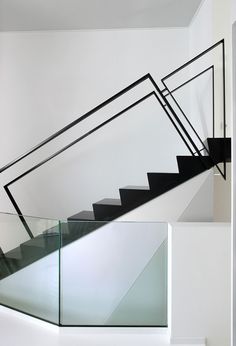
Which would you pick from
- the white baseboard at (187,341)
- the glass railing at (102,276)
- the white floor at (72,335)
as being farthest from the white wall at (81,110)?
the white baseboard at (187,341)

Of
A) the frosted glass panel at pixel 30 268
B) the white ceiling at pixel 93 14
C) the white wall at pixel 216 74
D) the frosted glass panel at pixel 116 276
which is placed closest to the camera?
the frosted glass panel at pixel 116 276

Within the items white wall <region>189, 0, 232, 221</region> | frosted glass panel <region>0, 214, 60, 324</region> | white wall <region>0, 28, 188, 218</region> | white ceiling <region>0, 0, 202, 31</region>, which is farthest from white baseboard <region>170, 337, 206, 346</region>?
white ceiling <region>0, 0, 202, 31</region>

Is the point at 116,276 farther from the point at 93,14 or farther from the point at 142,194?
the point at 93,14

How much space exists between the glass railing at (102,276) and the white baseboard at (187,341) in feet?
0.70

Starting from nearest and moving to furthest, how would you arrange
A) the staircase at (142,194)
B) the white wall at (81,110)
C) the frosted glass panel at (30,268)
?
1. the frosted glass panel at (30,268)
2. the staircase at (142,194)
3. the white wall at (81,110)

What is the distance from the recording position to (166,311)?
280 centimetres

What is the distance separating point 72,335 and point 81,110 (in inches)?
130

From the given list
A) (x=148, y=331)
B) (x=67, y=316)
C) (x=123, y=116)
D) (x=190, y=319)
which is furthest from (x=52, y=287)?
(x=123, y=116)

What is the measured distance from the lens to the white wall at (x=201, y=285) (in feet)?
8.52

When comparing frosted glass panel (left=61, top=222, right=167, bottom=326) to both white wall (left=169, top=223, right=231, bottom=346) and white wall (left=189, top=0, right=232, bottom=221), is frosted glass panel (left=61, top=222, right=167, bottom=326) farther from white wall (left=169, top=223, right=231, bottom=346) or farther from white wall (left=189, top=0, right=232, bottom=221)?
white wall (left=189, top=0, right=232, bottom=221)

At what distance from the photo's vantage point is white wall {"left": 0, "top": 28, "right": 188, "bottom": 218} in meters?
5.15

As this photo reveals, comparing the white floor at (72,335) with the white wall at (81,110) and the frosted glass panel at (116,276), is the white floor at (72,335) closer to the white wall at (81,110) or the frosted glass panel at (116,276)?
the frosted glass panel at (116,276)

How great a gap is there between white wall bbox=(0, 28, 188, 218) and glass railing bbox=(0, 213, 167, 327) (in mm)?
2299

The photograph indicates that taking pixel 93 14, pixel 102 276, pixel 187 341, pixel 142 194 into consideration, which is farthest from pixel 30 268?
pixel 93 14
